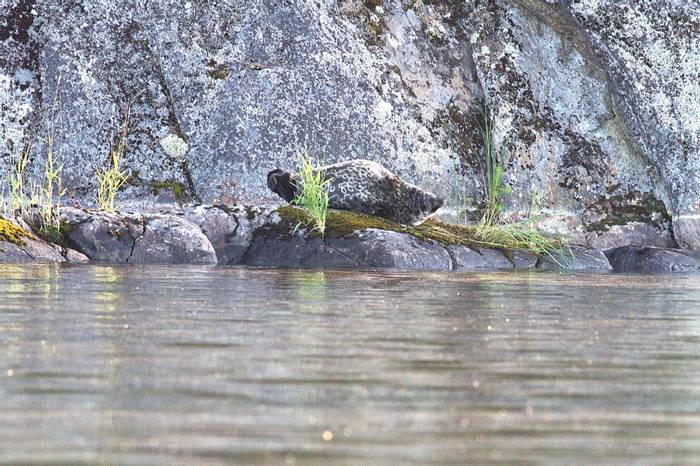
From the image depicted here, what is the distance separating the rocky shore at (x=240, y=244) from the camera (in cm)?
1201

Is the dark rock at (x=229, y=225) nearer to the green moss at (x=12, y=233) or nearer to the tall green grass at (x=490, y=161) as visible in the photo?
the green moss at (x=12, y=233)

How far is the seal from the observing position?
13.8 meters

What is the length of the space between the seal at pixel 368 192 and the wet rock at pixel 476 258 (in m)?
1.16

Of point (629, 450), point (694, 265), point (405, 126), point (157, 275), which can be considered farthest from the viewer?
point (405, 126)

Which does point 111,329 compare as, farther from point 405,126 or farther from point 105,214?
point 405,126

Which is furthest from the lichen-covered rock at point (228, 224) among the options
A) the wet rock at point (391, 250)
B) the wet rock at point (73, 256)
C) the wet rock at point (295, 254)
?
the wet rock at point (73, 256)

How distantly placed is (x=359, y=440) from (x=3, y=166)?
1322 centimetres

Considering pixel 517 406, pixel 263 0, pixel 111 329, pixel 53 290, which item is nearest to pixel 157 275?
pixel 53 290

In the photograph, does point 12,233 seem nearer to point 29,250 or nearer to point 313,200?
point 29,250

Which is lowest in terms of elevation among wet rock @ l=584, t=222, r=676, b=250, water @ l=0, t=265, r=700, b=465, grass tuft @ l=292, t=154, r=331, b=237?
water @ l=0, t=265, r=700, b=465

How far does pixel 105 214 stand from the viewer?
494 inches

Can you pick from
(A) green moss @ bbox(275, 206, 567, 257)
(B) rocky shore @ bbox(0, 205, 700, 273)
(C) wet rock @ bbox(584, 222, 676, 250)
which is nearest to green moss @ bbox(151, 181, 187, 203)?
→ (B) rocky shore @ bbox(0, 205, 700, 273)

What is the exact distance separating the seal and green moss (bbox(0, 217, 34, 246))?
3.10 metres

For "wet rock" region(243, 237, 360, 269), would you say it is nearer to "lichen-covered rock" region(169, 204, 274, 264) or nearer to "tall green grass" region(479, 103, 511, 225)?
"lichen-covered rock" region(169, 204, 274, 264)
